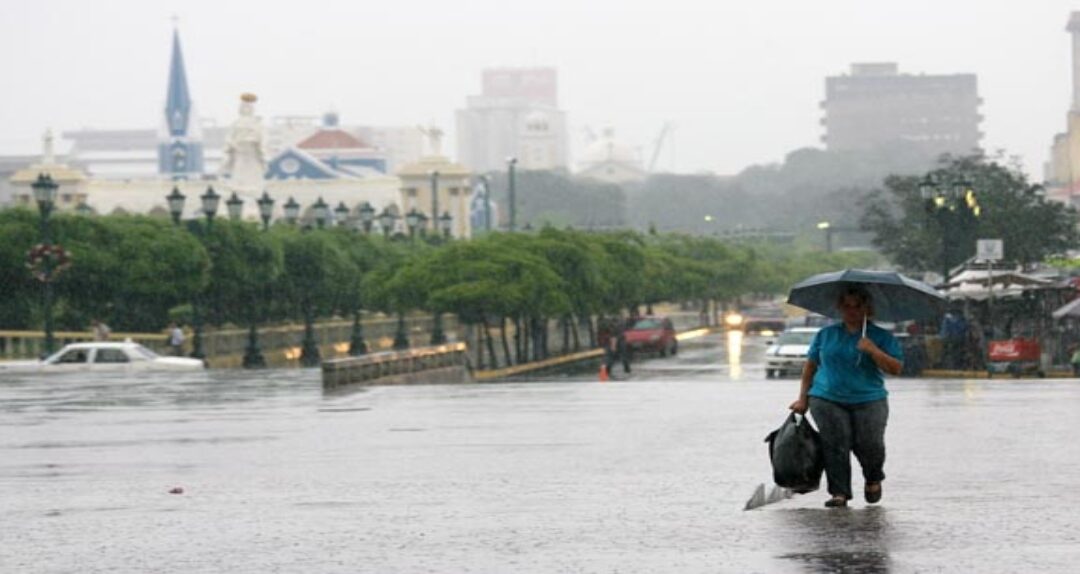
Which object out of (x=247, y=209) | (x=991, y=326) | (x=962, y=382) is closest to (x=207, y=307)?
(x=991, y=326)

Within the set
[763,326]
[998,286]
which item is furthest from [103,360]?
[763,326]

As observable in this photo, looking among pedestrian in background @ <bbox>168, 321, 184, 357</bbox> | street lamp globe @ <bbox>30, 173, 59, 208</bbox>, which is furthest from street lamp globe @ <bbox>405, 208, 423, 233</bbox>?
street lamp globe @ <bbox>30, 173, 59, 208</bbox>

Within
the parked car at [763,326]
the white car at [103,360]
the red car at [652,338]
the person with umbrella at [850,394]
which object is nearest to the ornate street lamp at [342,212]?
the parked car at [763,326]

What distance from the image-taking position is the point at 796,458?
1625cm

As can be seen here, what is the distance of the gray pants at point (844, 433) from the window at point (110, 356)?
134 feet

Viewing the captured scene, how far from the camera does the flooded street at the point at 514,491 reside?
45.8 ft

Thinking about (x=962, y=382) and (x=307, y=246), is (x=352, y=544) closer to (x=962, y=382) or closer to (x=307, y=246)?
(x=962, y=382)

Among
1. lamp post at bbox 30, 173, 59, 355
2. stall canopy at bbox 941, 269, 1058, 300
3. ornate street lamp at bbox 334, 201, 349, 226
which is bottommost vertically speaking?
stall canopy at bbox 941, 269, 1058, 300

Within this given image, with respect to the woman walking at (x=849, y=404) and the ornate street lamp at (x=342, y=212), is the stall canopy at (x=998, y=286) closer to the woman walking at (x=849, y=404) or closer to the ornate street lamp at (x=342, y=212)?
the woman walking at (x=849, y=404)

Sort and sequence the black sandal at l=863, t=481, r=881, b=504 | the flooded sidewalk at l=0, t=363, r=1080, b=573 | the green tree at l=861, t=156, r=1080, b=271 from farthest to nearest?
A: 1. the green tree at l=861, t=156, r=1080, b=271
2. the black sandal at l=863, t=481, r=881, b=504
3. the flooded sidewalk at l=0, t=363, r=1080, b=573

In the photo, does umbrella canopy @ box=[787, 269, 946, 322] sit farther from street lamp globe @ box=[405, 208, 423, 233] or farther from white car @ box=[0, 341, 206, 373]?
street lamp globe @ box=[405, 208, 423, 233]

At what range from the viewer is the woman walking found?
16.3 m

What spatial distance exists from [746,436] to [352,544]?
35.7 ft

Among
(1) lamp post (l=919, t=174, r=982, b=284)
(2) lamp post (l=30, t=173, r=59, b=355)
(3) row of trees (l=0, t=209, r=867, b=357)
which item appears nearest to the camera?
(2) lamp post (l=30, t=173, r=59, b=355)
